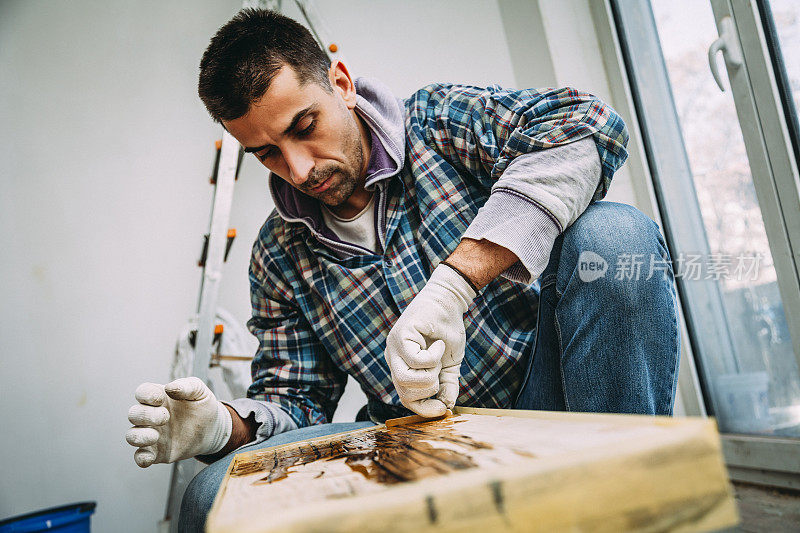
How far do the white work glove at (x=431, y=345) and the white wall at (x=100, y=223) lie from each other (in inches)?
→ 47.0

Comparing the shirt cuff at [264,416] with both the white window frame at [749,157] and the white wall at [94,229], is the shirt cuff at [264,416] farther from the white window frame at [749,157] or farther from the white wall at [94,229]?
the white window frame at [749,157]

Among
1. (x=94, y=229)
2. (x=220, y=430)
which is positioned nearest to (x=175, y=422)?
(x=220, y=430)

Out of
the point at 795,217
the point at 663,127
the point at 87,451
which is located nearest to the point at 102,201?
the point at 87,451

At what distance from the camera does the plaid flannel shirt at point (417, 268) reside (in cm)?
96

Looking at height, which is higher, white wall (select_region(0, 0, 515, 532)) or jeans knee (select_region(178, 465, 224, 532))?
white wall (select_region(0, 0, 515, 532))

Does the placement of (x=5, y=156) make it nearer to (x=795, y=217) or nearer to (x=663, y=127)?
(x=663, y=127)

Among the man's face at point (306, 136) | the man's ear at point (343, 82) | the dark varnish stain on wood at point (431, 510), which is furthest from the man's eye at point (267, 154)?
the dark varnish stain on wood at point (431, 510)

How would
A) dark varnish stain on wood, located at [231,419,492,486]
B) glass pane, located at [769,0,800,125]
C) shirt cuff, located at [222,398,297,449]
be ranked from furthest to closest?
glass pane, located at [769,0,800,125]
shirt cuff, located at [222,398,297,449]
dark varnish stain on wood, located at [231,419,492,486]

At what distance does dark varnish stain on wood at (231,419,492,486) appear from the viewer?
393mm

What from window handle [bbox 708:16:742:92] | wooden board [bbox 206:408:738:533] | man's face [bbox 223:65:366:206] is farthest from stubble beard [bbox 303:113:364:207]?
window handle [bbox 708:16:742:92]

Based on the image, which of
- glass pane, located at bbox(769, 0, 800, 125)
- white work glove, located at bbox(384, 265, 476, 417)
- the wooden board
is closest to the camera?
the wooden board

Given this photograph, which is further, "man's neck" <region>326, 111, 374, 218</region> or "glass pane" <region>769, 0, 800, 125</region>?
"glass pane" <region>769, 0, 800, 125</region>

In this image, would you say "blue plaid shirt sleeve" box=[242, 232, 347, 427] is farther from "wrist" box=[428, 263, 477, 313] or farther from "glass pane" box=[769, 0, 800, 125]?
"glass pane" box=[769, 0, 800, 125]

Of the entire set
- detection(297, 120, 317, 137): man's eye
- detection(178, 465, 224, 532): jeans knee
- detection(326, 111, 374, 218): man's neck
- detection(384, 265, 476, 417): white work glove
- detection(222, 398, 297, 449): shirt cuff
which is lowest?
detection(178, 465, 224, 532): jeans knee
